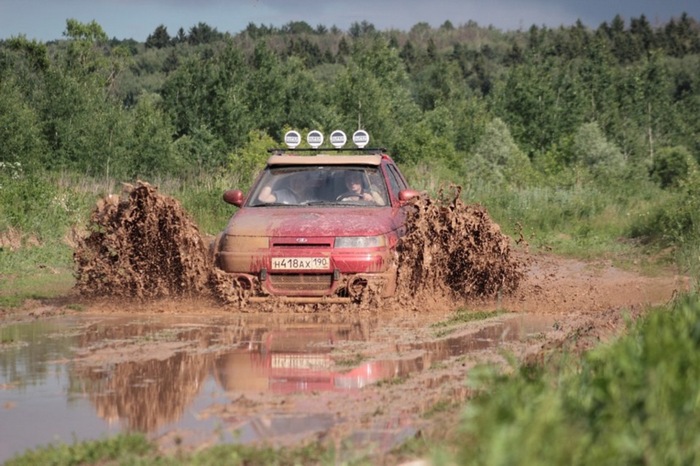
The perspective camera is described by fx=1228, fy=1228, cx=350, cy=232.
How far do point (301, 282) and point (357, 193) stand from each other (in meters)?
1.60

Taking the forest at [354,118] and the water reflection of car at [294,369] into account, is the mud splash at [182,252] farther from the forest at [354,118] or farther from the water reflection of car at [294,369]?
the forest at [354,118]

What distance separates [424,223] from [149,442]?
23.7 ft

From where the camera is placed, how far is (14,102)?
57375 mm

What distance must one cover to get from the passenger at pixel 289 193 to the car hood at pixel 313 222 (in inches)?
10.3

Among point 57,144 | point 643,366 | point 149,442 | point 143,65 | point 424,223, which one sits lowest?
point 149,442

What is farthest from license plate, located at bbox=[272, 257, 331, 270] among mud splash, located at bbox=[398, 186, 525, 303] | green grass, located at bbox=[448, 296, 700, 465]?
green grass, located at bbox=[448, 296, 700, 465]

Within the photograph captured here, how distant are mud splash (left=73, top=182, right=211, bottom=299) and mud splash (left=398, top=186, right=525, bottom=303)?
7.53 ft

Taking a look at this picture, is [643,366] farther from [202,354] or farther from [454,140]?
[454,140]

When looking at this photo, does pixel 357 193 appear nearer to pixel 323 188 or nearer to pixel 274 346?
pixel 323 188

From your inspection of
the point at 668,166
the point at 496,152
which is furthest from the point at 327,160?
the point at 668,166

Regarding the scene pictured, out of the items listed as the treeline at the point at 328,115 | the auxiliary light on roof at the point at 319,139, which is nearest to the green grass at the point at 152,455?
the auxiliary light on roof at the point at 319,139

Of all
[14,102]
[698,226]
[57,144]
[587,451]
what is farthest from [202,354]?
[57,144]

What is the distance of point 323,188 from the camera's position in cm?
1395

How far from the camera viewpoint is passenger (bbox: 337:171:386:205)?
1388 cm
